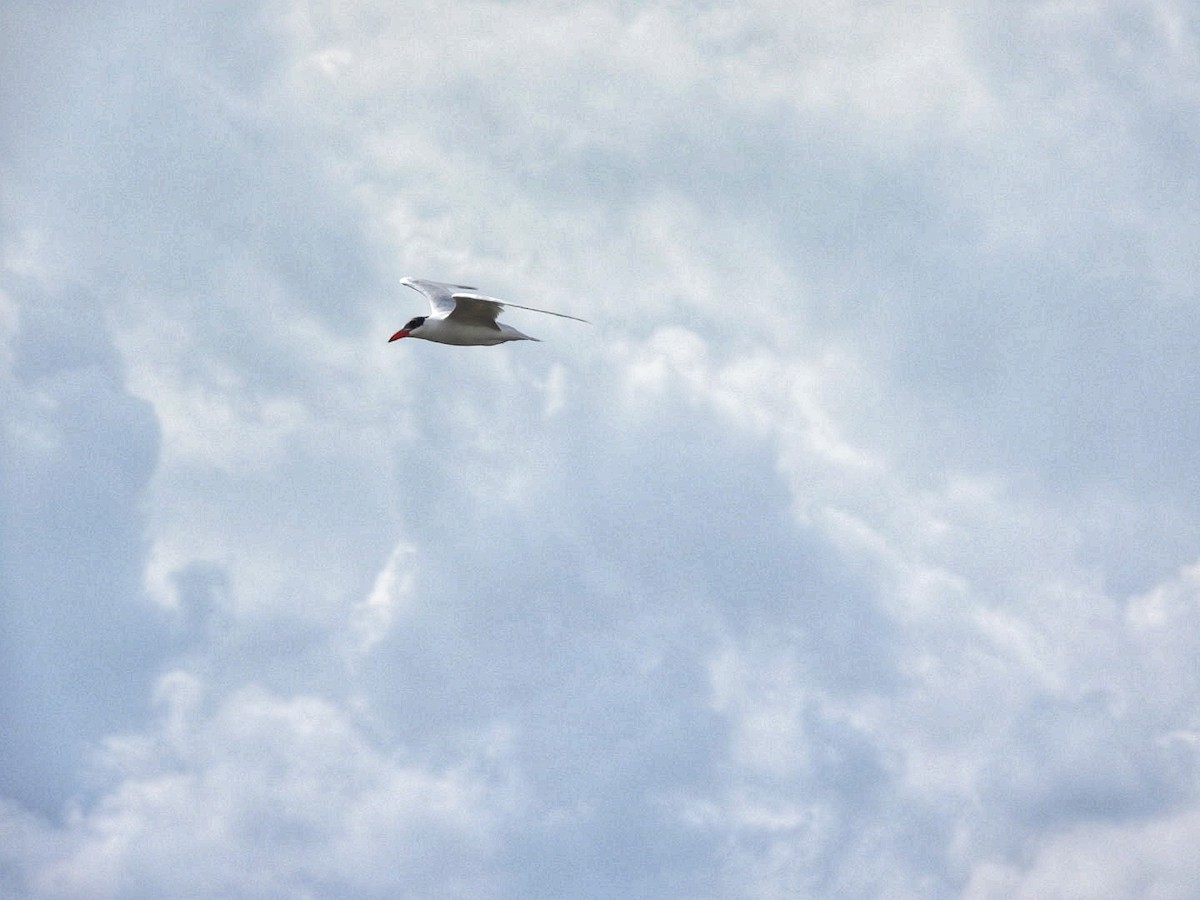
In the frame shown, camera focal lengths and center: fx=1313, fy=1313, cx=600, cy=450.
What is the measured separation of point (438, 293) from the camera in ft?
226

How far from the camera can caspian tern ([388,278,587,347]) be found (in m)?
65.8

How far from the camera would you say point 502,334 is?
6731 centimetres

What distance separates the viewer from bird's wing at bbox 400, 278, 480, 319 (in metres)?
67.3

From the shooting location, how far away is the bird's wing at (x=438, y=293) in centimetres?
6731

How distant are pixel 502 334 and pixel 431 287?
18.0 feet

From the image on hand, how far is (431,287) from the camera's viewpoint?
6994 centimetres

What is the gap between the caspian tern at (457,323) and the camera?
6581 centimetres

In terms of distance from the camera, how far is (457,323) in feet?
220

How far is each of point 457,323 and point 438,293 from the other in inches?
115
